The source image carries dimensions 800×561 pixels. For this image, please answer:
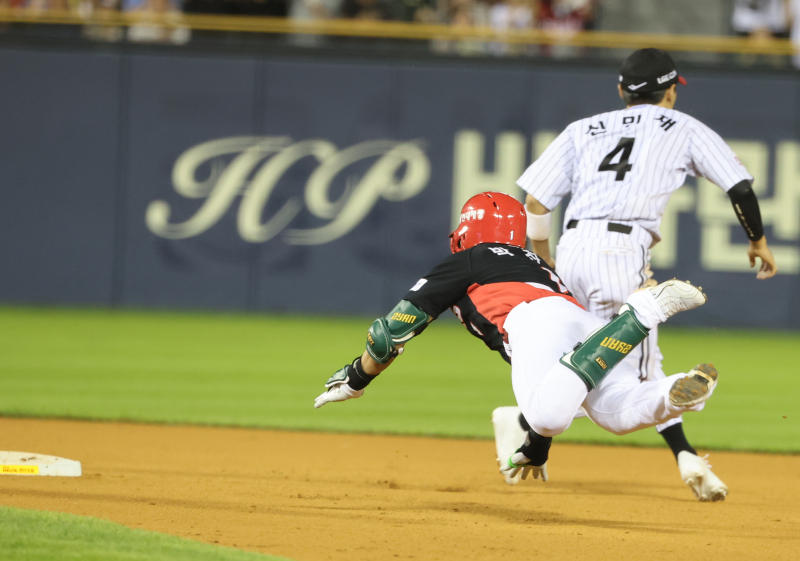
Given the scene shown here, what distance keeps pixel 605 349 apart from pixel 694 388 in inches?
15.3

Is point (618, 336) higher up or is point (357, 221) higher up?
point (618, 336)

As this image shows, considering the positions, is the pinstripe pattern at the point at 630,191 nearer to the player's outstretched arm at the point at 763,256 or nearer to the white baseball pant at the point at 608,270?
the white baseball pant at the point at 608,270

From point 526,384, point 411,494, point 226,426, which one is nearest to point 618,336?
point 526,384

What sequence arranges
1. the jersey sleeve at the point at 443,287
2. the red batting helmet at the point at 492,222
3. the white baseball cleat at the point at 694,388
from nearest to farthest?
1. the white baseball cleat at the point at 694,388
2. the jersey sleeve at the point at 443,287
3. the red batting helmet at the point at 492,222

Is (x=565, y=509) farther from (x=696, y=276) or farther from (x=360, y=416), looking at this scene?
(x=696, y=276)

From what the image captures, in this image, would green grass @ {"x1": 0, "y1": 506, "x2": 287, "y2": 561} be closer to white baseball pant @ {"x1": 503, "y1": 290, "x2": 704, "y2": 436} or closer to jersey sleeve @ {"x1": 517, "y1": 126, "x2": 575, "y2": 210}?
white baseball pant @ {"x1": 503, "y1": 290, "x2": 704, "y2": 436}

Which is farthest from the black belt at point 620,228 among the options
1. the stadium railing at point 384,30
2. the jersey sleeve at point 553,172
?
the stadium railing at point 384,30

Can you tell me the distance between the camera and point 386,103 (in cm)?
1366

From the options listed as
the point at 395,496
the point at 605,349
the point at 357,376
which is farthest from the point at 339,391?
the point at 605,349

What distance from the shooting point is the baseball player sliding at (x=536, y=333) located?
389 centimetres

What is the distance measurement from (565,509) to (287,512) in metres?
1.32

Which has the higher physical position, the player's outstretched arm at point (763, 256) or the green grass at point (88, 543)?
the player's outstretched arm at point (763, 256)

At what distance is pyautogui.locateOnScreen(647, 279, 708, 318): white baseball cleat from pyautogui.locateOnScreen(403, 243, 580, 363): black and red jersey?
1.73 ft

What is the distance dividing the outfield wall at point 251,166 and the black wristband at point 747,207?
866cm
